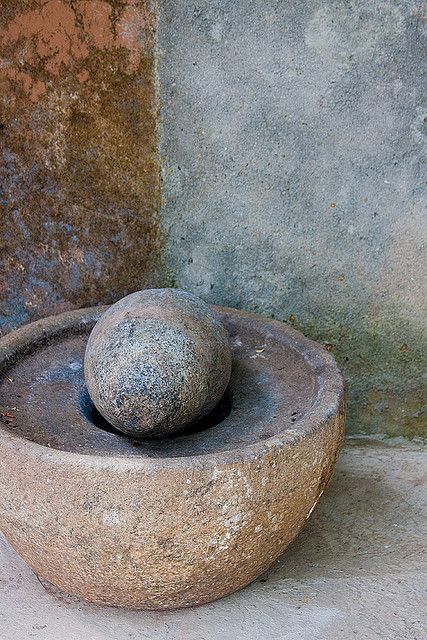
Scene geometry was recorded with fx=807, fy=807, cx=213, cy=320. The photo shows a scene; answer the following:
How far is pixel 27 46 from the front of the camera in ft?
9.50

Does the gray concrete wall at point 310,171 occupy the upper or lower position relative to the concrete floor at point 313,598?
upper

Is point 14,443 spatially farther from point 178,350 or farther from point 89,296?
point 89,296

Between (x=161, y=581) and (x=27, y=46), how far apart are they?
6.24ft

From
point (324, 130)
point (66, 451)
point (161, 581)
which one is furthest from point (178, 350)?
point (324, 130)

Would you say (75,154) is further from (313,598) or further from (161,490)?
(313,598)

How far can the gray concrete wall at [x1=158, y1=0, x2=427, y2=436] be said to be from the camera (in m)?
2.88

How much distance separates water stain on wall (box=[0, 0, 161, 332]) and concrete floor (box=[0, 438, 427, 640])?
3.43 feet

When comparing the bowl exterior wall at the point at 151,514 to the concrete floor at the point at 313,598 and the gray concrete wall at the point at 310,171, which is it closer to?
the concrete floor at the point at 313,598

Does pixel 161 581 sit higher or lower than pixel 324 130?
lower

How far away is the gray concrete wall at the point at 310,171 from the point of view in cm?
288

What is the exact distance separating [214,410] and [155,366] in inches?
20.3

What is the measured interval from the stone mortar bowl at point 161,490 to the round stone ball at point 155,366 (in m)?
0.10

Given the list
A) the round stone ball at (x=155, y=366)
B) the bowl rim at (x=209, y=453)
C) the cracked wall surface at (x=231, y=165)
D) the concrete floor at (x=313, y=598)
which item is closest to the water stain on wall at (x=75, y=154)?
the cracked wall surface at (x=231, y=165)

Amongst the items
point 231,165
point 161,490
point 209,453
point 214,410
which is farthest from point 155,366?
point 231,165
